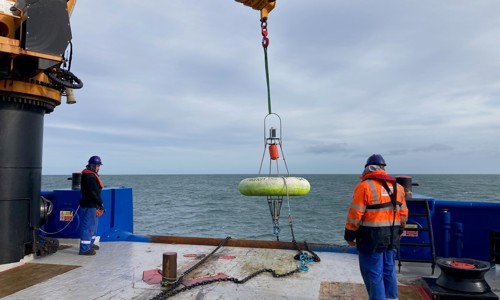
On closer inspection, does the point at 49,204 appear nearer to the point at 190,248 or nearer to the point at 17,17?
the point at 190,248

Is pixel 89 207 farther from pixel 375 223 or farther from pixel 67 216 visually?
pixel 375 223

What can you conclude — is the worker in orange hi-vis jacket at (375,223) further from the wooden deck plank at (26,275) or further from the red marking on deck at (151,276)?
the wooden deck plank at (26,275)

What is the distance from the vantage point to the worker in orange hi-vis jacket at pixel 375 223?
397 centimetres

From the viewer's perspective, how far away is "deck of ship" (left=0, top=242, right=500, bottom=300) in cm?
475

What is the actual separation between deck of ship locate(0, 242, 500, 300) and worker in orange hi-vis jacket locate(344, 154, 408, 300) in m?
0.79

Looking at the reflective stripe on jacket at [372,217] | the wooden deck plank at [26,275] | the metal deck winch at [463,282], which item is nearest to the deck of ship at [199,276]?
the wooden deck plank at [26,275]

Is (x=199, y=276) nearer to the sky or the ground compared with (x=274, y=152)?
nearer to the ground

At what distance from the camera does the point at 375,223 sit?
397cm

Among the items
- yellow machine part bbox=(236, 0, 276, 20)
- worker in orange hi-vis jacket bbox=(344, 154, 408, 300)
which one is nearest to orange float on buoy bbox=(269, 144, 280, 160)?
yellow machine part bbox=(236, 0, 276, 20)

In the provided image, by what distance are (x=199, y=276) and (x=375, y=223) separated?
2.79 metres

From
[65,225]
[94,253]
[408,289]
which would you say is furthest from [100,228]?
[408,289]

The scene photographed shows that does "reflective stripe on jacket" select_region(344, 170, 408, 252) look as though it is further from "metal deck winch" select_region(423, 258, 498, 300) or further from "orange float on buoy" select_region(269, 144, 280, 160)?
"orange float on buoy" select_region(269, 144, 280, 160)

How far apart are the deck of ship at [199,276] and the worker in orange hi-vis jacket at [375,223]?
79 centimetres

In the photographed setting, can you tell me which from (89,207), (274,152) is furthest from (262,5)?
(89,207)
